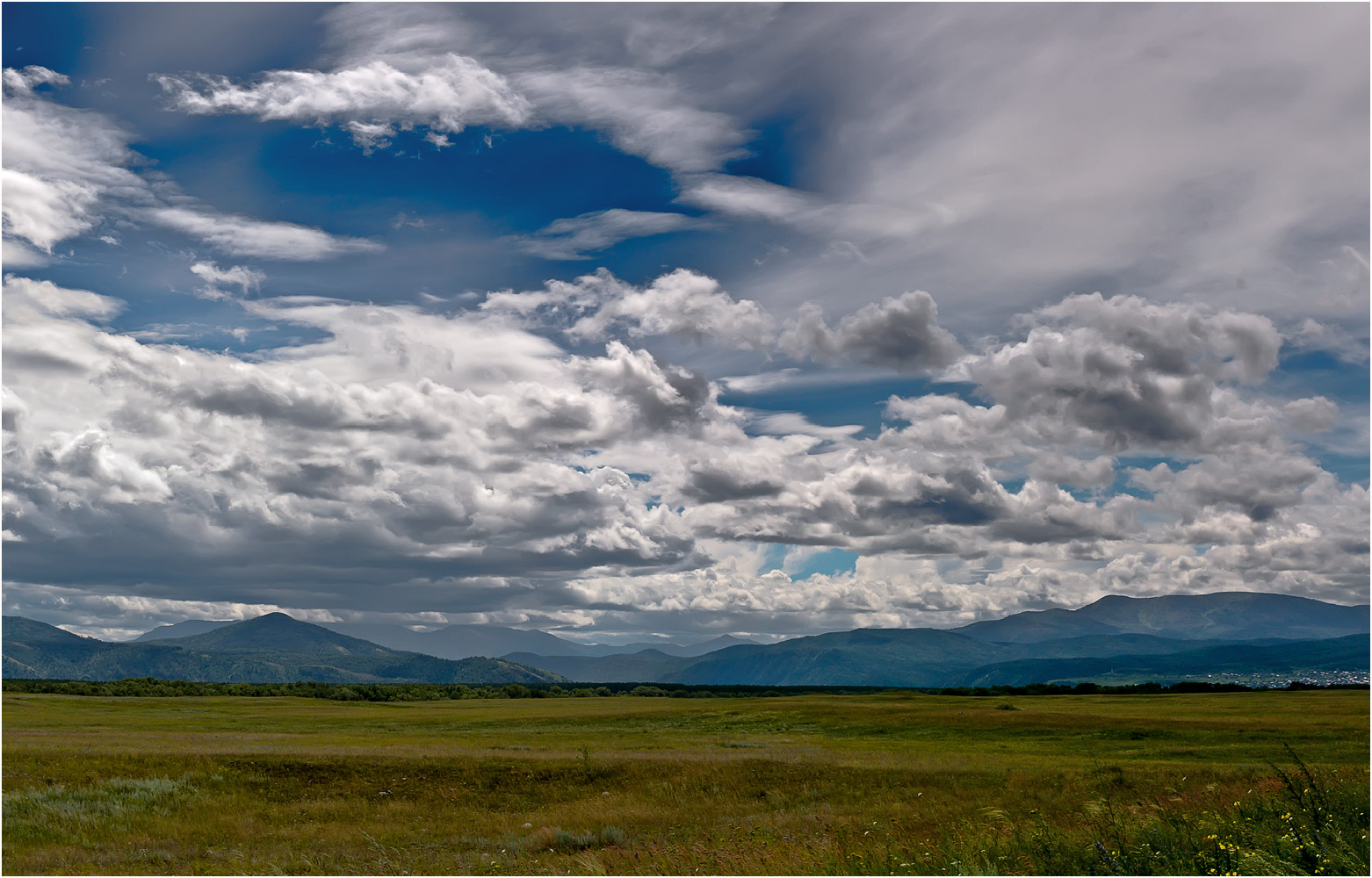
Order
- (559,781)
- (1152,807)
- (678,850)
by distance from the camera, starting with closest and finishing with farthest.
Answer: (678,850) < (1152,807) < (559,781)

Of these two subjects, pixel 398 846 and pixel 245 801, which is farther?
pixel 245 801

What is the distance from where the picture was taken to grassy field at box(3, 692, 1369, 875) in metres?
18.4

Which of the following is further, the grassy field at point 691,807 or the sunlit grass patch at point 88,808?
the sunlit grass patch at point 88,808

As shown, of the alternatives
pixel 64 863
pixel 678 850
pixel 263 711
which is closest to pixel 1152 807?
pixel 678 850

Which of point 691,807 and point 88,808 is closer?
point 88,808

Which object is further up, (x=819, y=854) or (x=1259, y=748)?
(x=819, y=854)

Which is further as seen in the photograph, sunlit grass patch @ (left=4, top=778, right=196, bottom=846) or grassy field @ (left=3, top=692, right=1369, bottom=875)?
sunlit grass patch @ (left=4, top=778, right=196, bottom=846)

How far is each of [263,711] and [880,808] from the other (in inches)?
3922

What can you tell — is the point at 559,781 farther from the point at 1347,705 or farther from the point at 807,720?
the point at 1347,705

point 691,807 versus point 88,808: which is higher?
point 88,808

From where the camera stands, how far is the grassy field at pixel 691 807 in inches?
725

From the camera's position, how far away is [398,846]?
85.4 ft

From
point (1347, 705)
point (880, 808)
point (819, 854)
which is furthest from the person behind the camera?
point (1347, 705)

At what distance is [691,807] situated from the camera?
31.1 m
